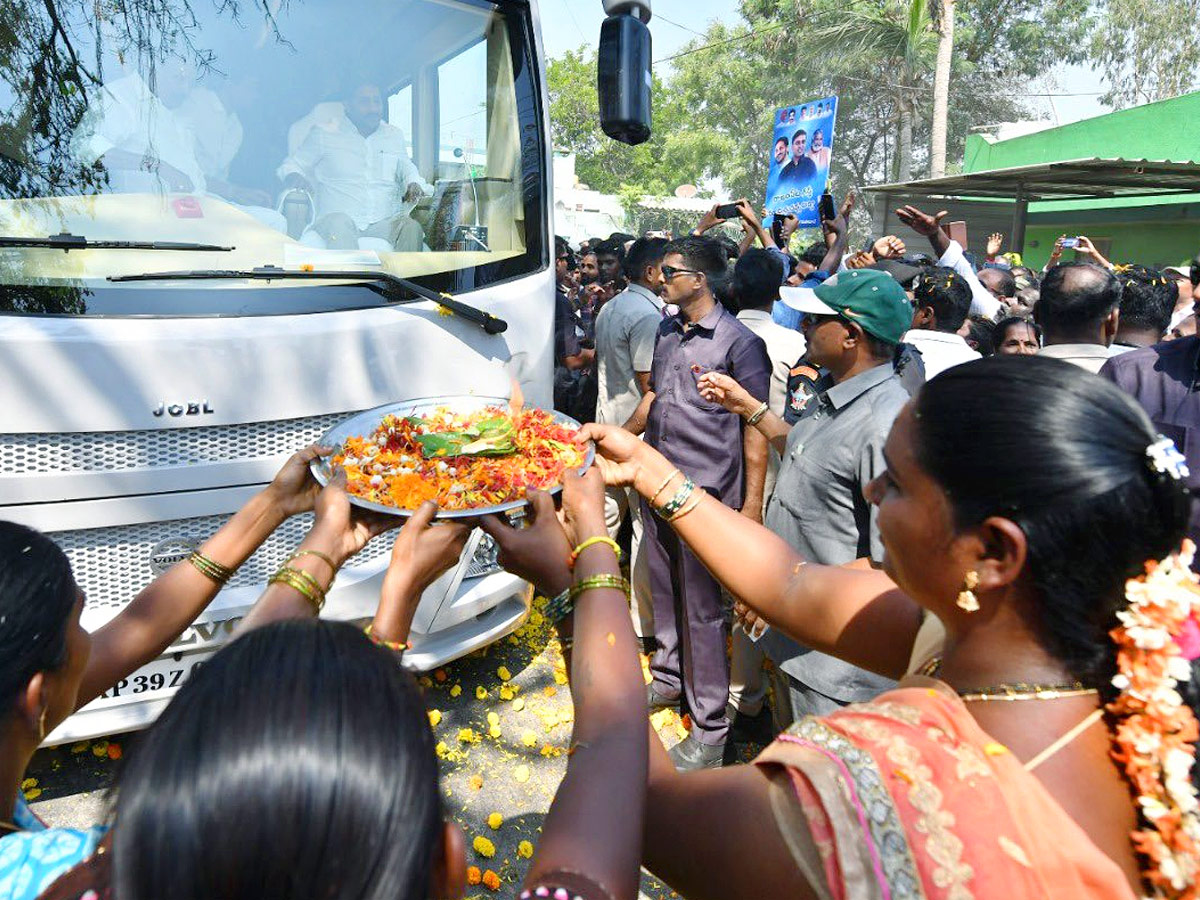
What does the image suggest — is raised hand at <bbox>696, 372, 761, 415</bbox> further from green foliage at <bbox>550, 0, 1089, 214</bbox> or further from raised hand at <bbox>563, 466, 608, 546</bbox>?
green foliage at <bbox>550, 0, 1089, 214</bbox>

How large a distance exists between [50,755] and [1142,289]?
5.87 meters

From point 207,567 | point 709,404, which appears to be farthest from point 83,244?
point 709,404

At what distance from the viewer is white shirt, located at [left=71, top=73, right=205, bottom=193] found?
9.91 ft

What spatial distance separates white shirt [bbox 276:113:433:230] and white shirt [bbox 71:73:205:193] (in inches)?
14.1

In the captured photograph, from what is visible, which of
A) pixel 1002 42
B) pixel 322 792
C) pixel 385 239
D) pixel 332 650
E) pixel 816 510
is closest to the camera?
pixel 322 792

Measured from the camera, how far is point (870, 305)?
283 centimetres

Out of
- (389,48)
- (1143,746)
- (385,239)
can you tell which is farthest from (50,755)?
(1143,746)

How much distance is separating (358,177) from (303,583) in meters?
2.46

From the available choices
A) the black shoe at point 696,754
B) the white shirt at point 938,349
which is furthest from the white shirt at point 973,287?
the black shoe at point 696,754

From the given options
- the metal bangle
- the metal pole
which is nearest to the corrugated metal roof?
the metal pole

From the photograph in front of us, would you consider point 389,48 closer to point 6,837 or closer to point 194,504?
point 194,504

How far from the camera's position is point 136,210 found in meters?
3.03

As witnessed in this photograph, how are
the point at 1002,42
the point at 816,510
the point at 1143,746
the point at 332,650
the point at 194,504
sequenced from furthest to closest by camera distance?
the point at 1002,42 → the point at 194,504 → the point at 816,510 → the point at 1143,746 → the point at 332,650

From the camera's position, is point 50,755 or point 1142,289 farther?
point 1142,289
